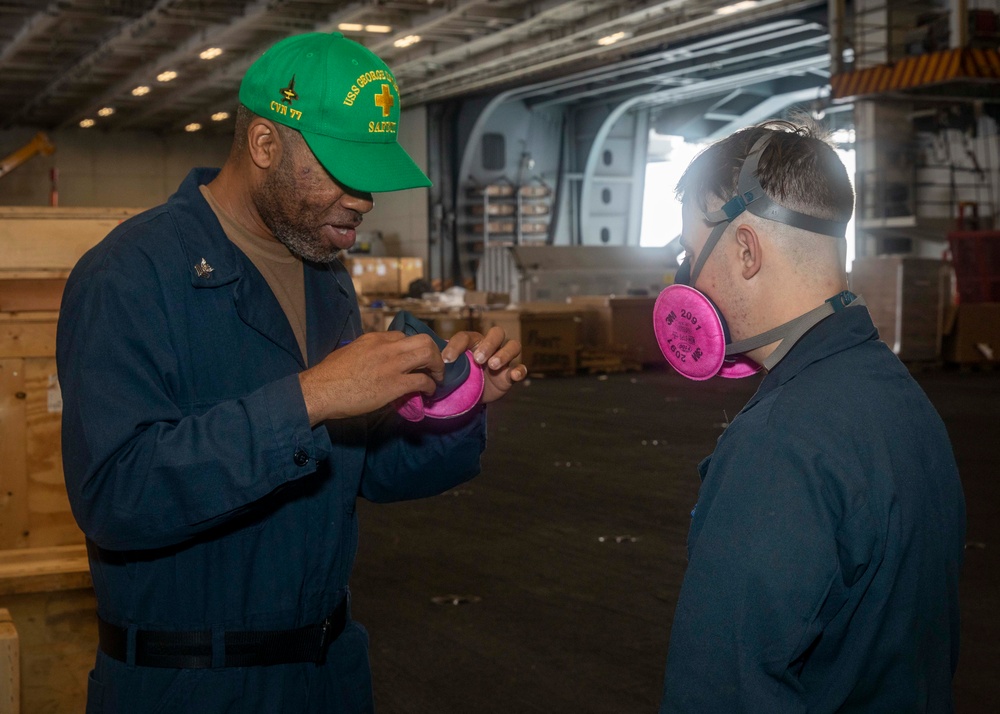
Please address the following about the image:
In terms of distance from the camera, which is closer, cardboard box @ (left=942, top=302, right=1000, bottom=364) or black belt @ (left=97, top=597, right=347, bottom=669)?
black belt @ (left=97, top=597, right=347, bottom=669)

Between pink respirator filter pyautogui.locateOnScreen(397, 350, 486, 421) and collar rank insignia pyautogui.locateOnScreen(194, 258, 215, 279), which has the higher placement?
collar rank insignia pyautogui.locateOnScreen(194, 258, 215, 279)

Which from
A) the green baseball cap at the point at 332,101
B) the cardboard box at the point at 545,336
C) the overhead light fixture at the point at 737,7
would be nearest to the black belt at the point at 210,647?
the green baseball cap at the point at 332,101

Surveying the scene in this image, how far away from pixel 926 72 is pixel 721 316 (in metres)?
14.4

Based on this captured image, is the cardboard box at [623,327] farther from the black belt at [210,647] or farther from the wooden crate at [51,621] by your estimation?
the black belt at [210,647]

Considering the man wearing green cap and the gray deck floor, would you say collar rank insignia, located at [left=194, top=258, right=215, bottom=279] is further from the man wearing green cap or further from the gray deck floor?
the gray deck floor

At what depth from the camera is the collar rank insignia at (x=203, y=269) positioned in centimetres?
180

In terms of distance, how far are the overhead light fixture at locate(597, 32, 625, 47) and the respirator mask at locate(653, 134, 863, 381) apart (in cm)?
1853

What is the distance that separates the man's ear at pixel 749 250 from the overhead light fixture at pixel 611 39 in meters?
18.7

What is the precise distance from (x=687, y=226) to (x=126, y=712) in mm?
1256

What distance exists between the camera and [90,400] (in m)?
1.60

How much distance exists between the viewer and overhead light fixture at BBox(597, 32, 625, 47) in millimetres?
19359

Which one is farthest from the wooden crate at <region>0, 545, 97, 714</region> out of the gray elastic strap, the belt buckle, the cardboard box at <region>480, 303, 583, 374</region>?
the cardboard box at <region>480, 303, 583, 374</region>

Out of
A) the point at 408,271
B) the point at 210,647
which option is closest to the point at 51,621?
the point at 210,647

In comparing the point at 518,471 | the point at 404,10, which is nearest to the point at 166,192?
the point at 404,10
